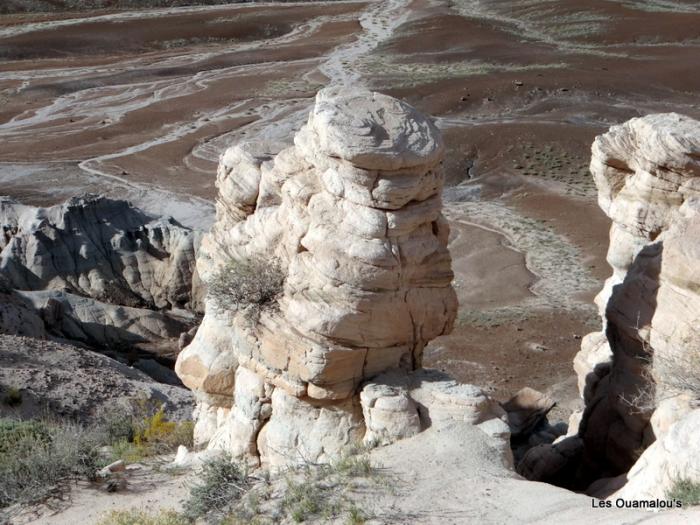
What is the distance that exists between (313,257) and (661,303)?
428 centimetres

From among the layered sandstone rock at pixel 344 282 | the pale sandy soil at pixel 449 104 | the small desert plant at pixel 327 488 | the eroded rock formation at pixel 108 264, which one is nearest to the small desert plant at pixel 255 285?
the layered sandstone rock at pixel 344 282

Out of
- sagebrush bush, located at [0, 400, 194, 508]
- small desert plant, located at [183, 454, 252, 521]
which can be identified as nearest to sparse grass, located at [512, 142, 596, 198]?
sagebrush bush, located at [0, 400, 194, 508]

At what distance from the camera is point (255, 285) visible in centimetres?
1052

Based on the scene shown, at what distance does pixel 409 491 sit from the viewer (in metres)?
9.03

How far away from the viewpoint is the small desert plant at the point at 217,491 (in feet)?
31.2

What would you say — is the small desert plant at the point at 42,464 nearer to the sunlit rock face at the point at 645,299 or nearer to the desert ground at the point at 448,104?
the desert ground at the point at 448,104

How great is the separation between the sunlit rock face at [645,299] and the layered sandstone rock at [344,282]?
229 centimetres

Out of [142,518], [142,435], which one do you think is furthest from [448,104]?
[142,518]

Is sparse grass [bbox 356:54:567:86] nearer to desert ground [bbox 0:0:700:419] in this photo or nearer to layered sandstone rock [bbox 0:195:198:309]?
desert ground [bbox 0:0:700:419]

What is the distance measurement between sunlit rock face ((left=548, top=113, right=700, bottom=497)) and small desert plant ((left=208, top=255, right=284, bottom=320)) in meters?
4.41

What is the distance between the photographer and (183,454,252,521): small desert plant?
9.51 meters

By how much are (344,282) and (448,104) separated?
3765 centimetres

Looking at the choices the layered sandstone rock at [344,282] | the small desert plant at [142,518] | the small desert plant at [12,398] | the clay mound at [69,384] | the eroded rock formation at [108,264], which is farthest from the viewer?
the eroded rock formation at [108,264]

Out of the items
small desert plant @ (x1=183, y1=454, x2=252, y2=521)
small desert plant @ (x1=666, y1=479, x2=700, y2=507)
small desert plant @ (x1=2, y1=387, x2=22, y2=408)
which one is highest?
small desert plant @ (x1=666, y1=479, x2=700, y2=507)
